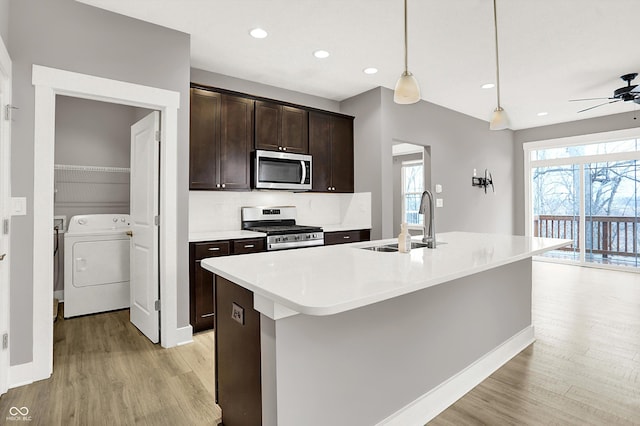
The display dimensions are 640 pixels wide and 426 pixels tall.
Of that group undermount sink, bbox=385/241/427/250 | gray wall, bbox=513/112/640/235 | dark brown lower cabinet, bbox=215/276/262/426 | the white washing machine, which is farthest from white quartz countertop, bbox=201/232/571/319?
gray wall, bbox=513/112/640/235

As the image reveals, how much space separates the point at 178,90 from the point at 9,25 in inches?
41.6

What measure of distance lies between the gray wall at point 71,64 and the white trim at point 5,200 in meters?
0.04

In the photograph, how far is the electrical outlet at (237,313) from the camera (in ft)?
4.95

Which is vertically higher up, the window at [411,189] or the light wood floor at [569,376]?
the window at [411,189]

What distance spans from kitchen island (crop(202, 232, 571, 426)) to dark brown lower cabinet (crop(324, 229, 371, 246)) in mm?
1717

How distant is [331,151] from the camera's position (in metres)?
4.45

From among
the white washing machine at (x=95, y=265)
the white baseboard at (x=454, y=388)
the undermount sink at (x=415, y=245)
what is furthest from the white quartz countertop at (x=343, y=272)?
the white washing machine at (x=95, y=265)

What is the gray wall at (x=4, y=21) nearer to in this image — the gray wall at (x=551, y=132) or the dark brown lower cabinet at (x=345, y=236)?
the dark brown lower cabinet at (x=345, y=236)

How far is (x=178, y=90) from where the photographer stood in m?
2.84

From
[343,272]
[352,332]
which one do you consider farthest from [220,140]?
[352,332]

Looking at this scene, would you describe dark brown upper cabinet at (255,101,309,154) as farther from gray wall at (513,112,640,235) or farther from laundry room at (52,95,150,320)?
gray wall at (513,112,640,235)

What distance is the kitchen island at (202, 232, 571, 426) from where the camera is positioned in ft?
4.17

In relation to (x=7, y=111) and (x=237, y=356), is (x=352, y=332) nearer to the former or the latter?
(x=237, y=356)

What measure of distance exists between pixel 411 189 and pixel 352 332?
5878 mm
